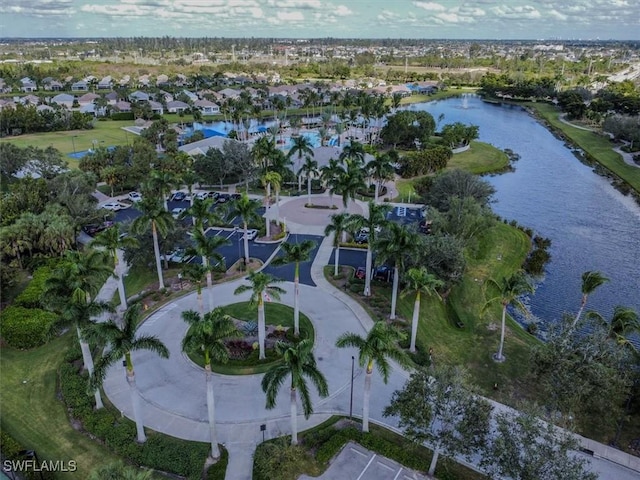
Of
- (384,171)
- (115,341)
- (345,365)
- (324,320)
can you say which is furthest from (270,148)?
(115,341)

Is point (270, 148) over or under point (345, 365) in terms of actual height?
over

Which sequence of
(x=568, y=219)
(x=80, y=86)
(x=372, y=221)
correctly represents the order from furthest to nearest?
(x=80, y=86)
(x=568, y=219)
(x=372, y=221)

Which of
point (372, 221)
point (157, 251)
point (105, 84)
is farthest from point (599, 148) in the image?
point (105, 84)

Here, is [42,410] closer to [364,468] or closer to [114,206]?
[364,468]

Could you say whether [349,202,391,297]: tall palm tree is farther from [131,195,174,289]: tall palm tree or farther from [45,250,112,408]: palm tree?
[45,250,112,408]: palm tree

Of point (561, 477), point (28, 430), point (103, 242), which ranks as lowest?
point (28, 430)

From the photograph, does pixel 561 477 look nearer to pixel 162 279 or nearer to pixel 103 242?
pixel 103 242

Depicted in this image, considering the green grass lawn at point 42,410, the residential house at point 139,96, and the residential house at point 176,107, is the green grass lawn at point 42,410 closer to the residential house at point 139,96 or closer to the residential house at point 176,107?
the residential house at point 176,107
